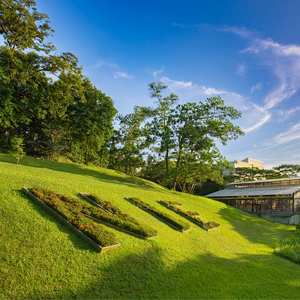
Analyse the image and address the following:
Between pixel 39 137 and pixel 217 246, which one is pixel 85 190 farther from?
pixel 39 137

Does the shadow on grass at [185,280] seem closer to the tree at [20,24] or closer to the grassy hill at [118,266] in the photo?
the grassy hill at [118,266]

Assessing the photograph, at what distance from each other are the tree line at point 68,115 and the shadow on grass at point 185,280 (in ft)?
46.7

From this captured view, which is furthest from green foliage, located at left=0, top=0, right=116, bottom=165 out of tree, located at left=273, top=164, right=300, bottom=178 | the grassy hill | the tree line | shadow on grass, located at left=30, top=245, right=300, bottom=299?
tree, located at left=273, top=164, right=300, bottom=178

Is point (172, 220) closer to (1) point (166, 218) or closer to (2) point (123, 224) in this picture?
(1) point (166, 218)

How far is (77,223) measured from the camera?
21.7 ft

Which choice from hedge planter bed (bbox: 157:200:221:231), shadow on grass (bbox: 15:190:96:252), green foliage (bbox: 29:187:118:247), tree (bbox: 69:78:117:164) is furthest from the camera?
tree (bbox: 69:78:117:164)

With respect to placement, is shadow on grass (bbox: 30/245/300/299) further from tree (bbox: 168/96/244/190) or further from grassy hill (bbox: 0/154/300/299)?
tree (bbox: 168/96/244/190)

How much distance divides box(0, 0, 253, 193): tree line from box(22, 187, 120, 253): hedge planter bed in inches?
580

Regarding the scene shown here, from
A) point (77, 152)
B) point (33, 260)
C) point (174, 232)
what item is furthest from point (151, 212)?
point (77, 152)

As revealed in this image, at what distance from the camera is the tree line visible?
905 inches

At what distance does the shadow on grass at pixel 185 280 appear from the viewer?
193 inches

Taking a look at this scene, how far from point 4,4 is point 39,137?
17.2 meters

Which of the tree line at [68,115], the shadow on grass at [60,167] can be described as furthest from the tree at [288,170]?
the shadow on grass at [60,167]

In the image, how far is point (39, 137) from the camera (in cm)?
2991
